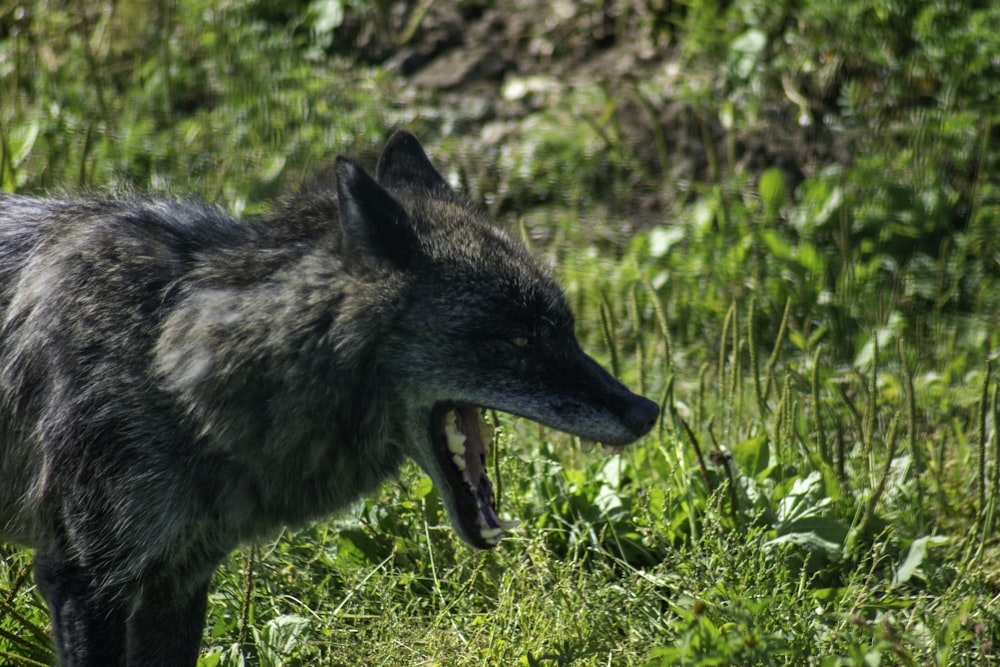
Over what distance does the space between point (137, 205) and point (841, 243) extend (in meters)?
3.48

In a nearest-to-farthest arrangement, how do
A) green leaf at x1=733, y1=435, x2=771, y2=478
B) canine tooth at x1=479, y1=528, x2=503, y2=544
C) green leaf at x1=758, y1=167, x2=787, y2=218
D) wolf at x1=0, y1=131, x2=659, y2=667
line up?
wolf at x1=0, y1=131, x2=659, y2=667, canine tooth at x1=479, y1=528, x2=503, y2=544, green leaf at x1=733, y1=435, x2=771, y2=478, green leaf at x1=758, y1=167, x2=787, y2=218

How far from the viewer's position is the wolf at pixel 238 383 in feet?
9.34

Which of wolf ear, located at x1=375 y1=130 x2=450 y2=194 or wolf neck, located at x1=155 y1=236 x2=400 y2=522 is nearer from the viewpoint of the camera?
wolf neck, located at x1=155 y1=236 x2=400 y2=522

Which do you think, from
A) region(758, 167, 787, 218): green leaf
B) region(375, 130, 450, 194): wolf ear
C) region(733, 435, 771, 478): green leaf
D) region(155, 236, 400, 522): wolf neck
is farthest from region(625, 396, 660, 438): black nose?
region(758, 167, 787, 218): green leaf

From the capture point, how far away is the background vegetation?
341 centimetres

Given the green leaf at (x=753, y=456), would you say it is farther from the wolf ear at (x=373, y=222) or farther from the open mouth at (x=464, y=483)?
the wolf ear at (x=373, y=222)

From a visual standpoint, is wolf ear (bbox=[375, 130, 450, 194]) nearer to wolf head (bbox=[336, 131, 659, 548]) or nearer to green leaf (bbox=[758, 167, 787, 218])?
wolf head (bbox=[336, 131, 659, 548])

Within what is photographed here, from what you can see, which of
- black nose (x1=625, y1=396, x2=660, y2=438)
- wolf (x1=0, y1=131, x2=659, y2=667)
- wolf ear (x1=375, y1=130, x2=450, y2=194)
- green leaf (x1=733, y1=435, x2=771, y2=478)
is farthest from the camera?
green leaf (x1=733, y1=435, x2=771, y2=478)

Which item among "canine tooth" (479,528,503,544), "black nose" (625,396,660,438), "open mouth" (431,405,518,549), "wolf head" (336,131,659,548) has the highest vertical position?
"wolf head" (336,131,659,548)

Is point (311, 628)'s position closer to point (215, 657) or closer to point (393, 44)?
point (215, 657)

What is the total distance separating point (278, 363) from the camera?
113 inches

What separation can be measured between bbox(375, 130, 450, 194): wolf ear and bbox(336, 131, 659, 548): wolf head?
25cm

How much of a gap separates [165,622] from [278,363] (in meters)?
0.81

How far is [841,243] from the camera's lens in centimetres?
542
